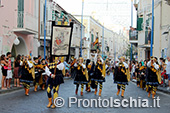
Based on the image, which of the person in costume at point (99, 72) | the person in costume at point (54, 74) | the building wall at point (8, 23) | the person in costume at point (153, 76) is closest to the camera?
the person in costume at point (54, 74)

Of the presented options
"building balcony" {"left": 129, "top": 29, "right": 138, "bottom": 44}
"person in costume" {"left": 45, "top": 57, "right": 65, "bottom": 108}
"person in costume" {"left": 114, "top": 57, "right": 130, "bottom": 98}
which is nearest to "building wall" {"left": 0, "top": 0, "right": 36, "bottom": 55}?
"person in costume" {"left": 114, "top": 57, "right": 130, "bottom": 98}

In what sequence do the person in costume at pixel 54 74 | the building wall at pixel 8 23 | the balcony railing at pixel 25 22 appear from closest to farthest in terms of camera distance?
the person in costume at pixel 54 74, the building wall at pixel 8 23, the balcony railing at pixel 25 22

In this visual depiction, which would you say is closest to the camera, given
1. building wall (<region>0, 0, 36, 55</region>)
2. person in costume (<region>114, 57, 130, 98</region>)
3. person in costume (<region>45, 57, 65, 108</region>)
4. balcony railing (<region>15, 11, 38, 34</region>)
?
person in costume (<region>45, 57, 65, 108</region>)

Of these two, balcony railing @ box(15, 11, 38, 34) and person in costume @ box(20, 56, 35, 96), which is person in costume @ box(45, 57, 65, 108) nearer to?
person in costume @ box(20, 56, 35, 96)

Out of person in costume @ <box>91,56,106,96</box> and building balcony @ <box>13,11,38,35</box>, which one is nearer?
person in costume @ <box>91,56,106,96</box>

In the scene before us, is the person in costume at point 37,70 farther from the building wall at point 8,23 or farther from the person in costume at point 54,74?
the person in costume at point 54,74

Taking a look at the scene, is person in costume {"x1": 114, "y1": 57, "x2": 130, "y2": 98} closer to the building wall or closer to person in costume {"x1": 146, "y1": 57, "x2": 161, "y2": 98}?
person in costume {"x1": 146, "y1": 57, "x2": 161, "y2": 98}

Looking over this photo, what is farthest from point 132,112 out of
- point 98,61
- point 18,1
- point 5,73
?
point 18,1

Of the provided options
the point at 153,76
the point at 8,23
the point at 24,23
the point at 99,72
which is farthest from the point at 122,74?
the point at 24,23

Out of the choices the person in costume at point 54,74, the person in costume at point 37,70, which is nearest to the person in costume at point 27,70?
the person in costume at point 37,70

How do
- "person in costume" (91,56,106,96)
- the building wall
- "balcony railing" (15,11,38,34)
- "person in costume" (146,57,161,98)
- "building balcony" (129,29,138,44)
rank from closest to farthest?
"person in costume" (146,57,161,98)
"person in costume" (91,56,106,96)
the building wall
"balcony railing" (15,11,38,34)
"building balcony" (129,29,138,44)

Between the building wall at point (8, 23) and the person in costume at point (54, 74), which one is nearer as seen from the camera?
the person in costume at point (54, 74)

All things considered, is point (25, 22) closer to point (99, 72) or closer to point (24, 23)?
point (24, 23)

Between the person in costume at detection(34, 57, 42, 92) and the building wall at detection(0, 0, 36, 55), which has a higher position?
the building wall at detection(0, 0, 36, 55)
